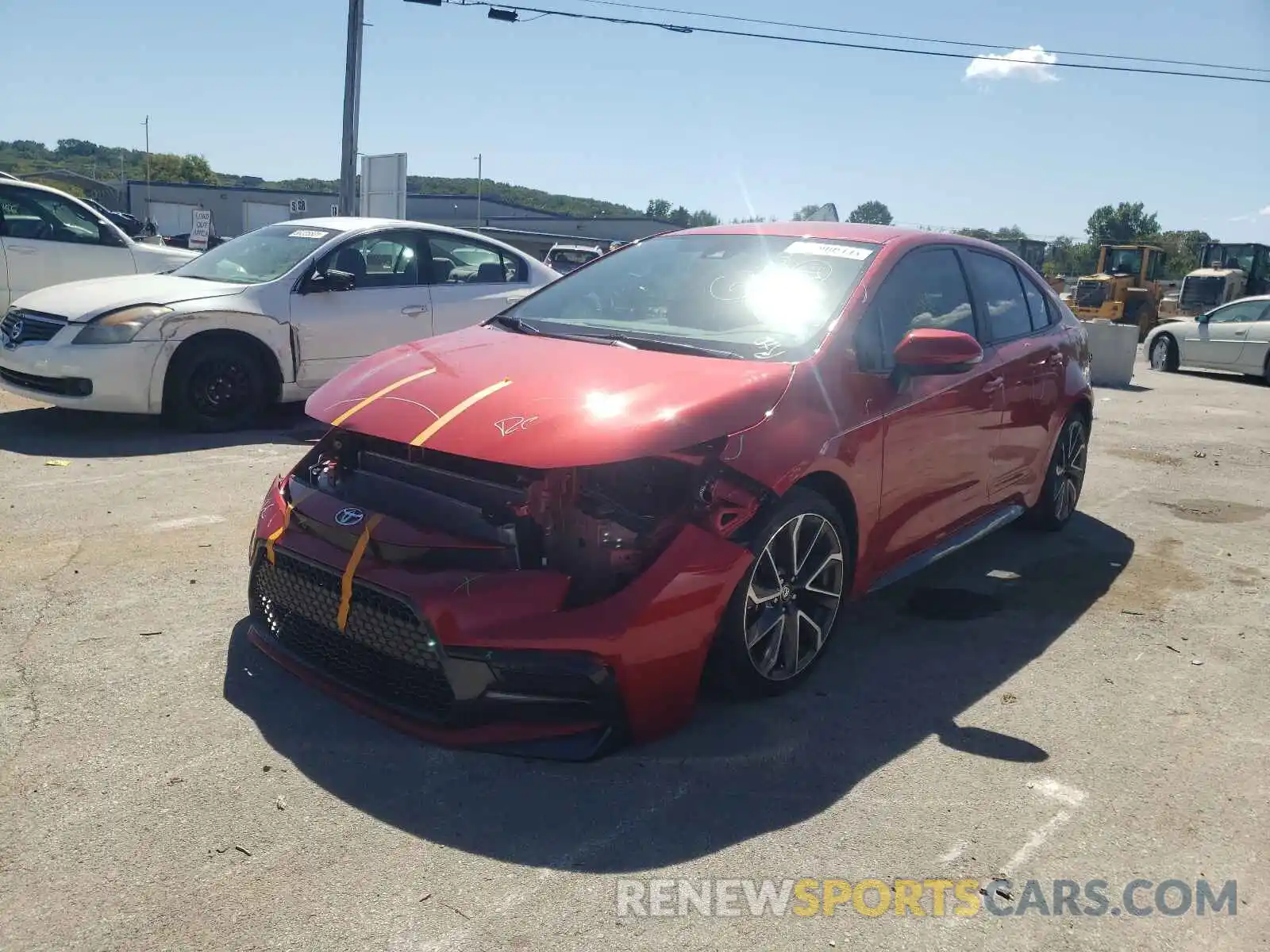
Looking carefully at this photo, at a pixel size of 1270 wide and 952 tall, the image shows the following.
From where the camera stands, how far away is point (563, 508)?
302 centimetres

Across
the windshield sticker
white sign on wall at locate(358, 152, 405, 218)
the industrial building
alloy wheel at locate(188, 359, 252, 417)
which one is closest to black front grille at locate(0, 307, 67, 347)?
alloy wheel at locate(188, 359, 252, 417)

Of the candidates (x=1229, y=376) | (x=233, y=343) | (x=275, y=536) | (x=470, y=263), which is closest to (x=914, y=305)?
(x=275, y=536)

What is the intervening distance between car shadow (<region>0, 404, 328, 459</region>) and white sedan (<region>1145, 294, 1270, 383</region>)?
15040 millimetres

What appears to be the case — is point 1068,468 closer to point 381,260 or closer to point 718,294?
point 718,294

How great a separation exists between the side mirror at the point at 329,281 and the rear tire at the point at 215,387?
67 cm

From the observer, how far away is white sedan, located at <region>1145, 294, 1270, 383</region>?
1656 cm

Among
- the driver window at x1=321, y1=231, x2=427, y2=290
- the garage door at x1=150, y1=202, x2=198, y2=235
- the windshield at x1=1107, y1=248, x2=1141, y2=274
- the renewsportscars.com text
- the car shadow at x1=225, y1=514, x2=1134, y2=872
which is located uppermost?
the garage door at x1=150, y1=202, x2=198, y2=235

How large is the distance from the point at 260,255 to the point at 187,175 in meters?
Result: 114

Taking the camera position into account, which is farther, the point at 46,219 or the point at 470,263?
the point at 46,219

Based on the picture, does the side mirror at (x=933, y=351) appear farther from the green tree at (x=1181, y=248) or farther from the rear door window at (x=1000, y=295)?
the green tree at (x=1181, y=248)

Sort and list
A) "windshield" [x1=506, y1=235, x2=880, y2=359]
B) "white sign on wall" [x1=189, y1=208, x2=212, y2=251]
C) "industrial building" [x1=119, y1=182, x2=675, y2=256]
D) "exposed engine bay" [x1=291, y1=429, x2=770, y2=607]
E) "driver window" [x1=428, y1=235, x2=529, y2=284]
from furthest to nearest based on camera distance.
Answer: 1. "industrial building" [x1=119, y1=182, x2=675, y2=256]
2. "white sign on wall" [x1=189, y1=208, x2=212, y2=251]
3. "driver window" [x1=428, y1=235, x2=529, y2=284]
4. "windshield" [x1=506, y1=235, x2=880, y2=359]
5. "exposed engine bay" [x1=291, y1=429, x2=770, y2=607]

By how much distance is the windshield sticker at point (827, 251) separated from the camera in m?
4.22

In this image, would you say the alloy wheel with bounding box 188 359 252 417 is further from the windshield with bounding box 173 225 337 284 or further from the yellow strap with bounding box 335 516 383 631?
the yellow strap with bounding box 335 516 383 631

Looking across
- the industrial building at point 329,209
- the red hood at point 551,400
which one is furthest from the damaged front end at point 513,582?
the industrial building at point 329,209
